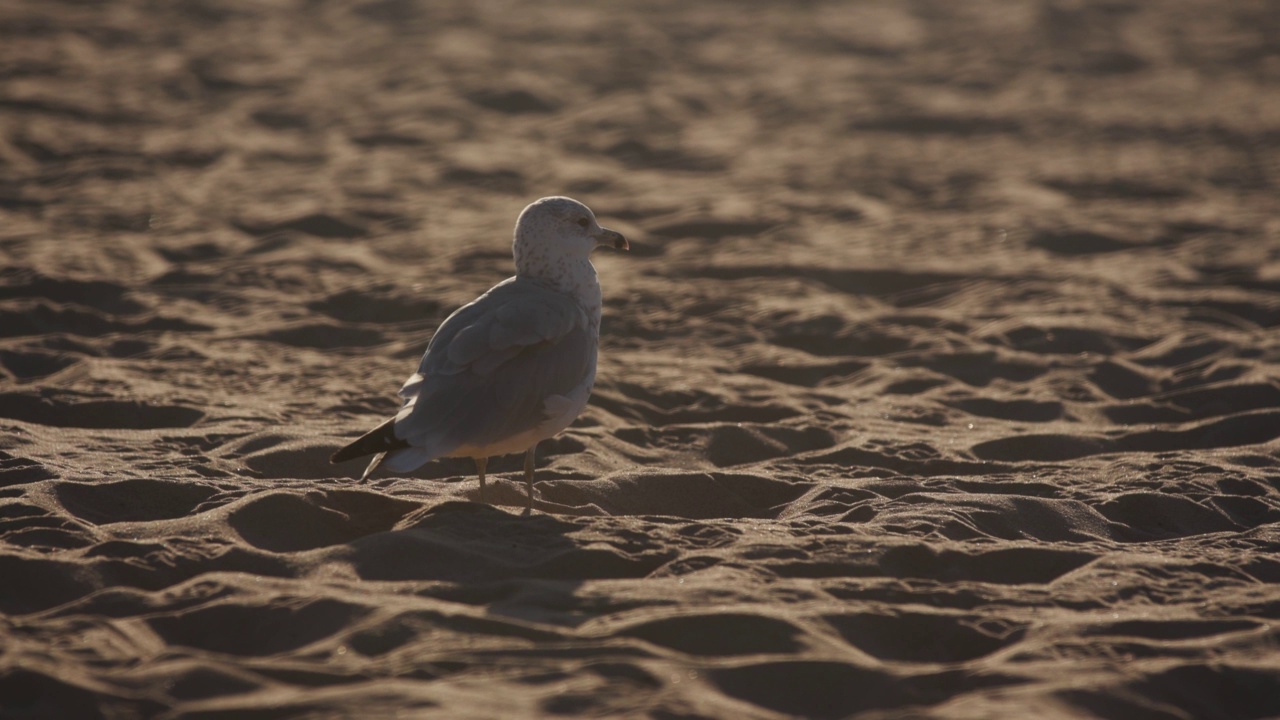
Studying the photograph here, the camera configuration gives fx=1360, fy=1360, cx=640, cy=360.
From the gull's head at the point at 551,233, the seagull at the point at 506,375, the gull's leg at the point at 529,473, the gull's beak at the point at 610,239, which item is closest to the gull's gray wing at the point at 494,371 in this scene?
the seagull at the point at 506,375

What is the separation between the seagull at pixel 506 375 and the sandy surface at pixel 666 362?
0.29 m

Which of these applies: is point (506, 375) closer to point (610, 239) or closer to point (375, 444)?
point (375, 444)

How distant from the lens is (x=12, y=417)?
5664 mm

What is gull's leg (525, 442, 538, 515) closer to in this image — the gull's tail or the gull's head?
the gull's tail

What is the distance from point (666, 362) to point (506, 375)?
2.28 m

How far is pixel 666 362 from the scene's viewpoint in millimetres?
6867

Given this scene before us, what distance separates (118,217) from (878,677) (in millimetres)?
6621

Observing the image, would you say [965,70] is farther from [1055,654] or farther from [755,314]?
[1055,654]

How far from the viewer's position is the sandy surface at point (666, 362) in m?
3.65

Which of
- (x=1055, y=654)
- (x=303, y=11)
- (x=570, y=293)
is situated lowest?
(x=1055, y=654)

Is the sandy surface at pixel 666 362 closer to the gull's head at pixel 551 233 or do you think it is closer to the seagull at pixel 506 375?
the seagull at pixel 506 375

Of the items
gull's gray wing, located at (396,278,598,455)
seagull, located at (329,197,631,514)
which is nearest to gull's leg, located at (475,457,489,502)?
seagull, located at (329,197,631,514)

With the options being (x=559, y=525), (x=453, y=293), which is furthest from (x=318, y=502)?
(x=453, y=293)

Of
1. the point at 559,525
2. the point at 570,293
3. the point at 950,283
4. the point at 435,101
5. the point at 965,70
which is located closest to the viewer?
the point at 559,525
